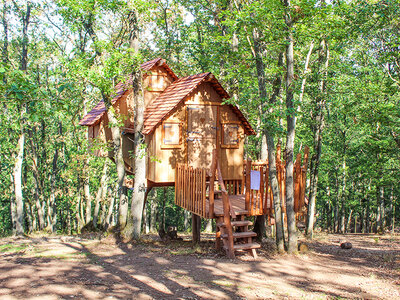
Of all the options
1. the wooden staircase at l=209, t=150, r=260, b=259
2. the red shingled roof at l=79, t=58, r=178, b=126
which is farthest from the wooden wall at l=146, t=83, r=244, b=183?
the wooden staircase at l=209, t=150, r=260, b=259

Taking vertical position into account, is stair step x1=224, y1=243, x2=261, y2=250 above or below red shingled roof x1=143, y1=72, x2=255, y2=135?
below

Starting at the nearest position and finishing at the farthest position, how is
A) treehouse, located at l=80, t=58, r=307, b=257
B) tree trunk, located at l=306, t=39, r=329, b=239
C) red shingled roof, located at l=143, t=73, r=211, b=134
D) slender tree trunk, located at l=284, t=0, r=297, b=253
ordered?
1. slender tree trunk, located at l=284, t=0, r=297, b=253
2. treehouse, located at l=80, t=58, r=307, b=257
3. red shingled roof, located at l=143, t=73, r=211, b=134
4. tree trunk, located at l=306, t=39, r=329, b=239

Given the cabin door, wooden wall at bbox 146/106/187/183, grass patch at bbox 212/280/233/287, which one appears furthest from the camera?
the cabin door

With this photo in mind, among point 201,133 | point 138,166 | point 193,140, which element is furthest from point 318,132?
point 138,166

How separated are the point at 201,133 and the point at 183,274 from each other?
6384mm

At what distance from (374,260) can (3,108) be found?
2157 cm

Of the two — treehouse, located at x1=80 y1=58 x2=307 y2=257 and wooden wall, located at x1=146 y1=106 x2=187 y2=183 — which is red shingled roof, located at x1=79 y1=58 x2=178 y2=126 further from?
wooden wall, located at x1=146 y1=106 x2=187 y2=183

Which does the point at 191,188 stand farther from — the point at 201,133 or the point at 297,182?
the point at 297,182

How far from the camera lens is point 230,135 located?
14.5m

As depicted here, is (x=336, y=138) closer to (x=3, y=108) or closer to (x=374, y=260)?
(x=374, y=260)

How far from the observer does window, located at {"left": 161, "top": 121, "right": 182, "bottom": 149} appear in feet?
44.1

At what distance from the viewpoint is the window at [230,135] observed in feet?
47.1

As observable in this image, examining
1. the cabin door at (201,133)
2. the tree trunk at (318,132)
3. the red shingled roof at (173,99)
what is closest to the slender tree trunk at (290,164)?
the red shingled roof at (173,99)

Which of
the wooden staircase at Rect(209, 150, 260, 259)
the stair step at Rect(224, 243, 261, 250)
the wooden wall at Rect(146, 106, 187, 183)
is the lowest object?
the stair step at Rect(224, 243, 261, 250)
